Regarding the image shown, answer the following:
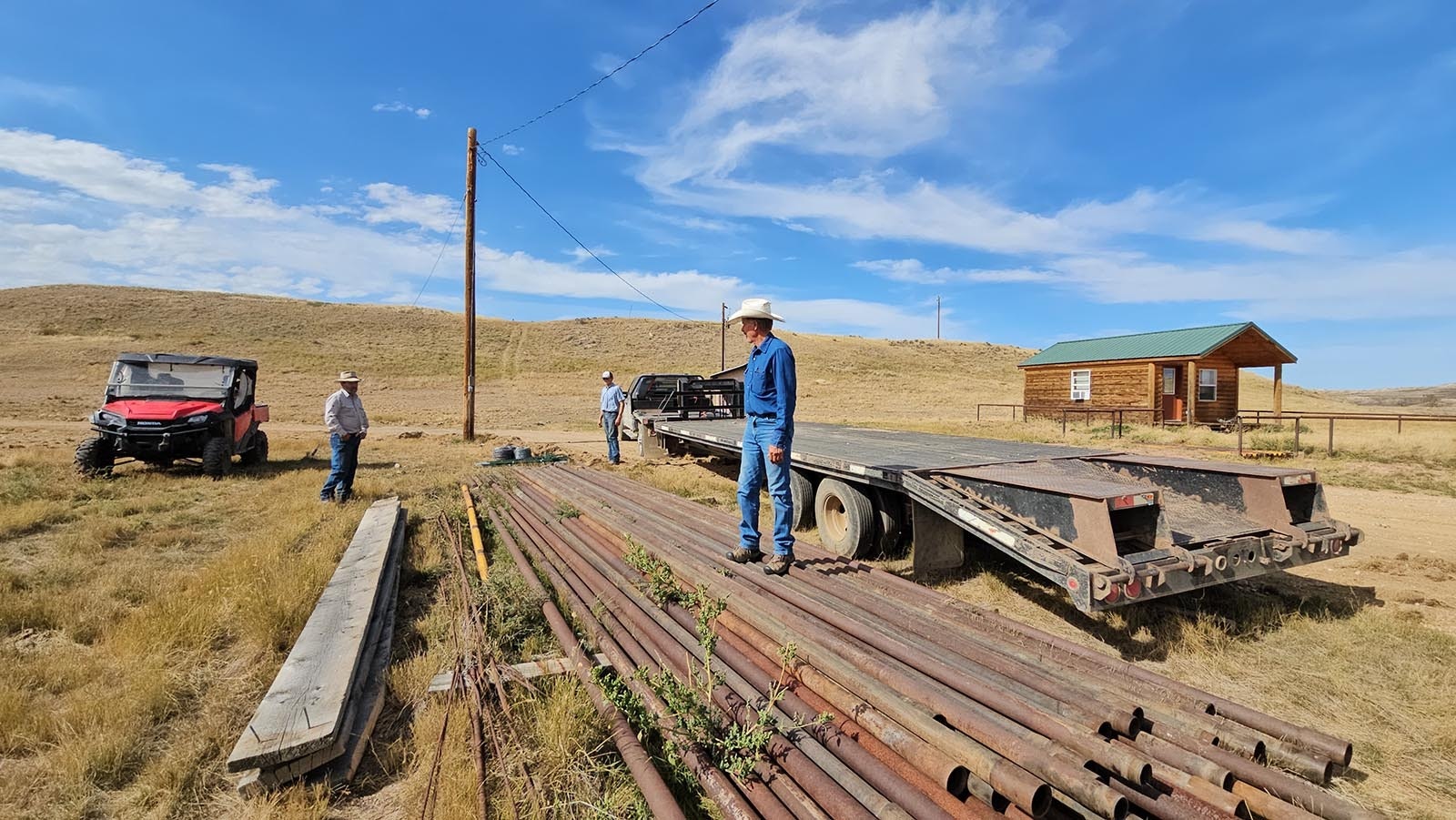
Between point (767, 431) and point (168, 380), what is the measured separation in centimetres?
1048

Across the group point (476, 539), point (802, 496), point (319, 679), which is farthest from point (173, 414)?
point (802, 496)

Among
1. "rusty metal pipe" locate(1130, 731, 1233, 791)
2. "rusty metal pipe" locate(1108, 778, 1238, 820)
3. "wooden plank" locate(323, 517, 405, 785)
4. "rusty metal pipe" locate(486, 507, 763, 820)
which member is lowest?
"wooden plank" locate(323, 517, 405, 785)

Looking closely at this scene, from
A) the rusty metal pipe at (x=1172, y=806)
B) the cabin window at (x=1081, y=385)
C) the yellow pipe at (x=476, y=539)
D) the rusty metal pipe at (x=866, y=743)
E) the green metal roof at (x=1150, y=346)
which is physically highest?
the green metal roof at (x=1150, y=346)

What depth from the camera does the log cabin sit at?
20.3 m

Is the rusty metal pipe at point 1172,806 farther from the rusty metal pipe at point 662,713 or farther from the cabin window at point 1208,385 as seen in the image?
the cabin window at point 1208,385

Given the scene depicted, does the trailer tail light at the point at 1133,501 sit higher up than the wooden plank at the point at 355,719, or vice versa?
the trailer tail light at the point at 1133,501

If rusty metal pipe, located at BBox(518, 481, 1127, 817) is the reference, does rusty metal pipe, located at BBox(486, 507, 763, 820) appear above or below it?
below

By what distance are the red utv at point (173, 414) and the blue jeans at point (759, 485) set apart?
357 inches

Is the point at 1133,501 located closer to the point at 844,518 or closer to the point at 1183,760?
the point at 1183,760

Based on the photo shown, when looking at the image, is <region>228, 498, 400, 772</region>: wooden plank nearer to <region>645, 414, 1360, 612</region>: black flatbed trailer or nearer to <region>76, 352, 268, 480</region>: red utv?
<region>645, 414, 1360, 612</region>: black flatbed trailer

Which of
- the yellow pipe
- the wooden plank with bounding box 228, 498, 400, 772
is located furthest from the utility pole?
the wooden plank with bounding box 228, 498, 400, 772

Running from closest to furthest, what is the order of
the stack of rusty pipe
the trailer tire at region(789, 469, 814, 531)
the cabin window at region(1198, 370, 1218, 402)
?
the stack of rusty pipe, the trailer tire at region(789, 469, 814, 531), the cabin window at region(1198, 370, 1218, 402)

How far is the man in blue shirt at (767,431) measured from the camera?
4.45m

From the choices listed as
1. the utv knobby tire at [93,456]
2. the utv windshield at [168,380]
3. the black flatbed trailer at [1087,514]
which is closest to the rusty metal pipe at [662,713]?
the black flatbed trailer at [1087,514]
